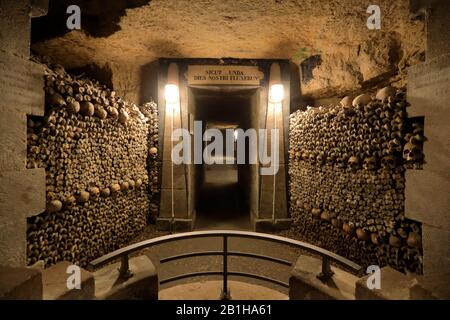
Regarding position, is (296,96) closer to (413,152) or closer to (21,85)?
(413,152)

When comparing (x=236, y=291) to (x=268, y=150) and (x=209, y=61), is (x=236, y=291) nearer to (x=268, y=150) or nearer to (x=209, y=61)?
(x=268, y=150)

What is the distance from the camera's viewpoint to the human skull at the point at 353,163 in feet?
10.9

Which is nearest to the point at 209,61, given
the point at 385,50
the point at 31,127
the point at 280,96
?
the point at 280,96

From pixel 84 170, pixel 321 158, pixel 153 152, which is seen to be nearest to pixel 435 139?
pixel 321 158

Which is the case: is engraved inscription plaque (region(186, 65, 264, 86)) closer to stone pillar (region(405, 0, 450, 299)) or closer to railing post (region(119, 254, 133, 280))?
stone pillar (region(405, 0, 450, 299))

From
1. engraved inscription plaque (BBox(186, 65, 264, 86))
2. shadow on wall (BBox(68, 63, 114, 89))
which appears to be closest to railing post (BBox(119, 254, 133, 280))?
engraved inscription plaque (BBox(186, 65, 264, 86))

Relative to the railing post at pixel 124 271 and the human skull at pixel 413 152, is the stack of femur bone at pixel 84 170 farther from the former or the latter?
the human skull at pixel 413 152

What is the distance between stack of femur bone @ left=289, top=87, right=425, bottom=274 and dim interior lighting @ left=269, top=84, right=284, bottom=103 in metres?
0.69

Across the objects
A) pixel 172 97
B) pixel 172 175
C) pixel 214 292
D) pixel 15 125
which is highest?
pixel 172 97

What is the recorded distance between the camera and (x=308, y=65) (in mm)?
5117

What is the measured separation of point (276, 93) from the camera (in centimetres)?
508

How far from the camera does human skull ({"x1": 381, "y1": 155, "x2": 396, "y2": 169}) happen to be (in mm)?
2780

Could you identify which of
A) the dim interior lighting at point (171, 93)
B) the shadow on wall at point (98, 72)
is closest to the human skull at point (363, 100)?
the dim interior lighting at point (171, 93)

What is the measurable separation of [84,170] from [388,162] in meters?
4.09
